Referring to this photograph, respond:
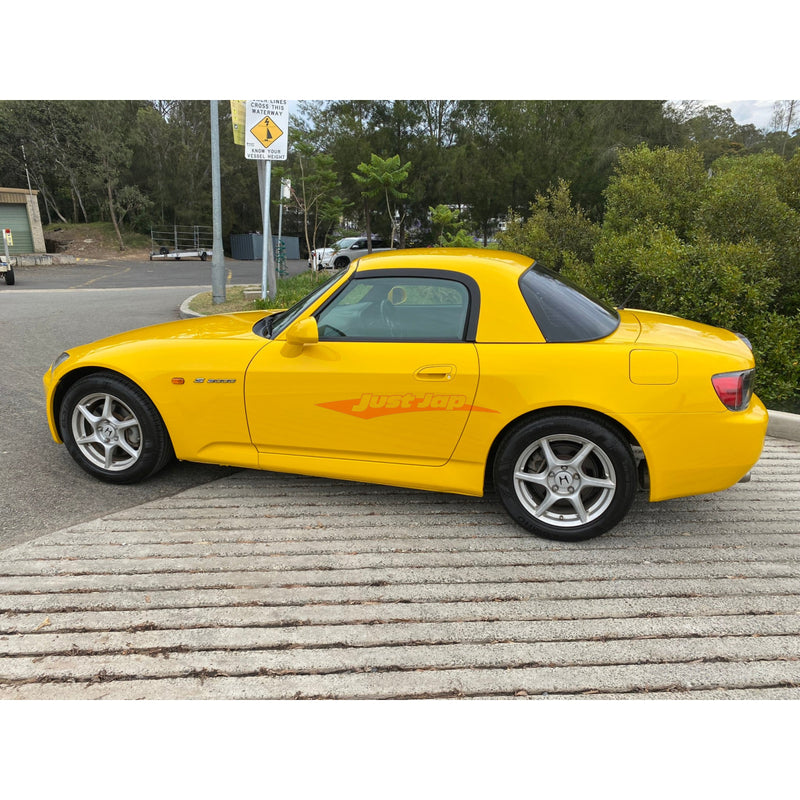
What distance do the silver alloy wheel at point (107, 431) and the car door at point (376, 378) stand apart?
3.01 ft

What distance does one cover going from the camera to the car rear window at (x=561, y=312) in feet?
10.8

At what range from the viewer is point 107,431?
3979 mm

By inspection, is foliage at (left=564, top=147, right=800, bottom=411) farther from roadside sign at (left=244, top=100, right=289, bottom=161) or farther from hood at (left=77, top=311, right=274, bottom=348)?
roadside sign at (left=244, top=100, right=289, bottom=161)

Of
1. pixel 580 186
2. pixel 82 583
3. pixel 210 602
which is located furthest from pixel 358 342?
pixel 580 186

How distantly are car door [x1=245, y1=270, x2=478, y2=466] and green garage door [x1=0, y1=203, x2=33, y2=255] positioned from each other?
121ft

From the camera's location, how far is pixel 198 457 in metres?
3.80

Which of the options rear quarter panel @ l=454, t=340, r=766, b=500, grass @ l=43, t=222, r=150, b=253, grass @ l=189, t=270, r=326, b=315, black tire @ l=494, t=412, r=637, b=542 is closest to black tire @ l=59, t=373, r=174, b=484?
rear quarter panel @ l=454, t=340, r=766, b=500

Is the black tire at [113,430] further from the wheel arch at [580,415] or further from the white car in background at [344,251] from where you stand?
the white car in background at [344,251]

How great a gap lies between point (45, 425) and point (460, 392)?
12.8ft

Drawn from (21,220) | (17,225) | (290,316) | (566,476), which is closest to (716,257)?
(566,476)

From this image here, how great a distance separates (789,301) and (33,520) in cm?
740

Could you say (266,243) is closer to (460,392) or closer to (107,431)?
(107,431)

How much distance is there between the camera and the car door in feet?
10.9
